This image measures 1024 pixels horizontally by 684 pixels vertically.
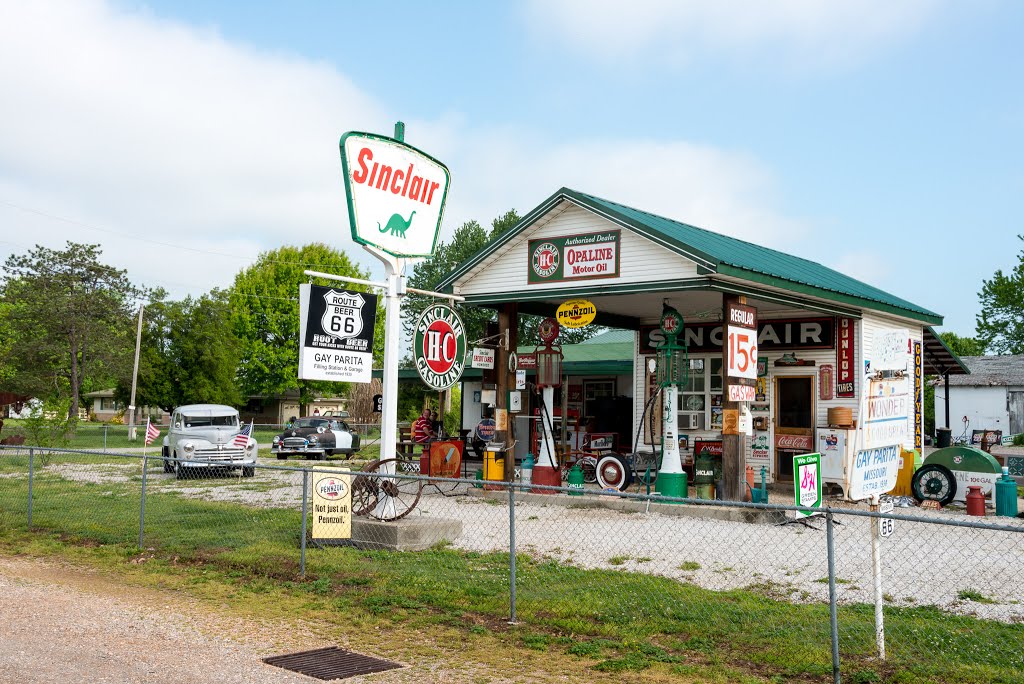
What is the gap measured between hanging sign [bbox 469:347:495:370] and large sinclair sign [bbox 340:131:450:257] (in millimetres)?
5353

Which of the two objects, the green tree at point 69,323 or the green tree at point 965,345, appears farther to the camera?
the green tree at point 965,345

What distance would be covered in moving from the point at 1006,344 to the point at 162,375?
53.5 metres

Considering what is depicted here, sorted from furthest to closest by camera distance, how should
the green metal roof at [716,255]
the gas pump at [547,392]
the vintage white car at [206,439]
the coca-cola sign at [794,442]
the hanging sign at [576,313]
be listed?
the vintage white car at [206,439], the coca-cola sign at [794,442], the gas pump at [547,392], the hanging sign at [576,313], the green metal roof at [716,255]

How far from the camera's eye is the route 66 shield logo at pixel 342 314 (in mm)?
11250

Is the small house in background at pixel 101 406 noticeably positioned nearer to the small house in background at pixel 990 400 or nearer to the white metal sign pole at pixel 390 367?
the small house in background at pixel 990 400

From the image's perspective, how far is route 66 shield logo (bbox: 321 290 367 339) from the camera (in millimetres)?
11250

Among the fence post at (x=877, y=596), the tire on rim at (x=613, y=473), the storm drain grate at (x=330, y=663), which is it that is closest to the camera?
the storm drain grate at (x=330, y=663)

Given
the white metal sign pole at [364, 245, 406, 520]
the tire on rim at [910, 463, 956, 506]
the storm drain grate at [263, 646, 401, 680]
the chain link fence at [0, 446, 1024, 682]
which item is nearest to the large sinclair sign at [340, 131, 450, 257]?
the white metal sign pole at [364, 245, 406, 520]

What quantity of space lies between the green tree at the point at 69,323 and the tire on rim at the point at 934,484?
3953 cm

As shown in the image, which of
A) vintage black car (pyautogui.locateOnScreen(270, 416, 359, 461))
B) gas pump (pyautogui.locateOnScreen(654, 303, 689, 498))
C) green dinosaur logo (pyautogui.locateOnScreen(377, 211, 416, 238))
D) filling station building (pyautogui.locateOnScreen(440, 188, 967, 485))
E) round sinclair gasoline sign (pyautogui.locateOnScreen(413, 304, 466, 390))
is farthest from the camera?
vintage black car (pyautogui.locateOnScreen(270, 416, 359, 461))

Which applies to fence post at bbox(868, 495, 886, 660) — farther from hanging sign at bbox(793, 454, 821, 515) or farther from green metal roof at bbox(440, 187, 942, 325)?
green metal roof at bbox(440, 187, 942, 325)

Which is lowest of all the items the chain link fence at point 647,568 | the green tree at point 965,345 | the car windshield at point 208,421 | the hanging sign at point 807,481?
the chain link fence at point 647,568

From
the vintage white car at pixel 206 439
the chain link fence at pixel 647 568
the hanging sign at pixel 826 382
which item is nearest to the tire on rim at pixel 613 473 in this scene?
the chain link fence at pixel 647 568

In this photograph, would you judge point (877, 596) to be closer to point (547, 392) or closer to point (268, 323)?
point (547, 392)
